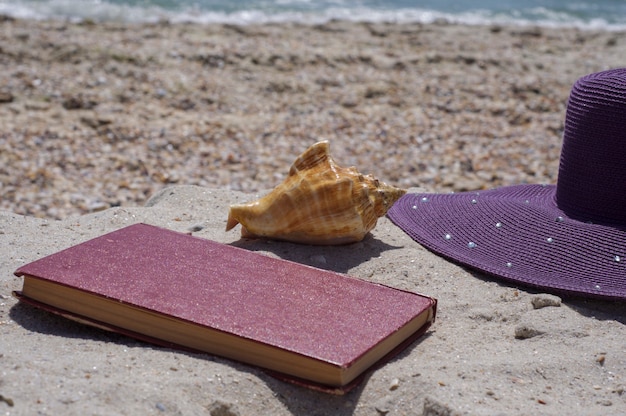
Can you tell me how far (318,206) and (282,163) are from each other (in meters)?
2.74

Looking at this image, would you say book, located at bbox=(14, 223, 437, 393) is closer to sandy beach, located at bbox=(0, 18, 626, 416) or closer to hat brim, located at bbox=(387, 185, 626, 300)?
sandy beach, located at bbox=(0, 18, 626, 416)

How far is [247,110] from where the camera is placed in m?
6.26

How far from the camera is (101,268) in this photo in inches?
92.4

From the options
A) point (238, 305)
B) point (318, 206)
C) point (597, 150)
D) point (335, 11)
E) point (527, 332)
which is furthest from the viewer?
point (335, 11)

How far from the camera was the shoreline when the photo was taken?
5191 mm

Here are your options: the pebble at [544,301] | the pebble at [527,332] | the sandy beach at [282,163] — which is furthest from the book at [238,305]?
the pebble at [544,301]

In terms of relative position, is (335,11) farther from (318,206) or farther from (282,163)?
(318,206)

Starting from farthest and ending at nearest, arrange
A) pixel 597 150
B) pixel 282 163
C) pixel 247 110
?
pixel 247 110 < pixel 282 163 < pixel 597 150

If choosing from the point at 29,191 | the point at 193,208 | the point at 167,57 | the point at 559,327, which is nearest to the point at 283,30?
the point at 167,57

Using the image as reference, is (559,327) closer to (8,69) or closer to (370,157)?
(370,157)

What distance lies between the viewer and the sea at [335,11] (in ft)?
33.1

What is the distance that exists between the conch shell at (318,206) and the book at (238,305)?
30cm

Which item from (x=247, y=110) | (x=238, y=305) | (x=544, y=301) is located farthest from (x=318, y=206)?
(x=247, y=110)

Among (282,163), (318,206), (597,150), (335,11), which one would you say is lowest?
(282,163)
